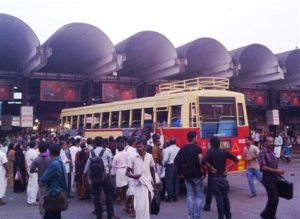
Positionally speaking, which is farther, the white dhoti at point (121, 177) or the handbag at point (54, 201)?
the white dhoti at point (121, 177)

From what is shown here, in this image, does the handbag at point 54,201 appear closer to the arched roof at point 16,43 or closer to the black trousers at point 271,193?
the black trousers at point 271,193

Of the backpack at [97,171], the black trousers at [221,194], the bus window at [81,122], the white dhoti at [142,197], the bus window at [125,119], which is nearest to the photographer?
the white dhoti at [142,197]

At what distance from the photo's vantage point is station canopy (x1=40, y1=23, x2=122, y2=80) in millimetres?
22455

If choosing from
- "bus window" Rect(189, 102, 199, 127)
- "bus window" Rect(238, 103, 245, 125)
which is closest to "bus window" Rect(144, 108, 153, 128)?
"bus window" Rect(189, 102, 199, 127)

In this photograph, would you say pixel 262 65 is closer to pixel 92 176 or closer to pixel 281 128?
pixel 281 128

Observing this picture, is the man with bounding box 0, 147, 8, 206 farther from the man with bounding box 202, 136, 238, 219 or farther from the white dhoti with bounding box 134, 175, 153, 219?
the man with bounding box 202, 136, 238, 219

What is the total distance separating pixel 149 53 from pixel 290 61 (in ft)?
37.6

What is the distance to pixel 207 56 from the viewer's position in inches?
1064

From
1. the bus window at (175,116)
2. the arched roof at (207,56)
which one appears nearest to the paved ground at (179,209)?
the bus window at (175,116)

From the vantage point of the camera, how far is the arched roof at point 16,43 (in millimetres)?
21047

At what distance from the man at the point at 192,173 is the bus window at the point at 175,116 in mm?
4388

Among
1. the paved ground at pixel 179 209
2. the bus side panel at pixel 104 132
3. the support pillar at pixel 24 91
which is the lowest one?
the paved ground at pixel 179 209

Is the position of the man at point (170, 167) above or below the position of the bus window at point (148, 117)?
below

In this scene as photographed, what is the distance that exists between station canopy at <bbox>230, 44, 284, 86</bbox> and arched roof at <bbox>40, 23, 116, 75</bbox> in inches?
341
